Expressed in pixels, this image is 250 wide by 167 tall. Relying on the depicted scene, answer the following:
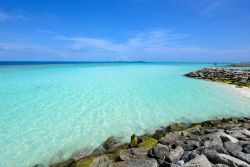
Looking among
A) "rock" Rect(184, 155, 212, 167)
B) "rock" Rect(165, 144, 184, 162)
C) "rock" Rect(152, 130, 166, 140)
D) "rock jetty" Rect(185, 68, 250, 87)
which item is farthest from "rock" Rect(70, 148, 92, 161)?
"rock jetty" Rect(185, 68, 250, 87)

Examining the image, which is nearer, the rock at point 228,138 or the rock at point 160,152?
the rock at point 160,152

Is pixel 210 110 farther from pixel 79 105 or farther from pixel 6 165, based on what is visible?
pixel 6 165

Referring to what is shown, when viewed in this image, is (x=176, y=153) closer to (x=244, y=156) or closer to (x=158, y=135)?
(x=244, y=156)

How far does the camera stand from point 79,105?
11.9 meters

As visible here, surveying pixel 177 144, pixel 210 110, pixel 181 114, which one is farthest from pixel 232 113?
pixel 177 144

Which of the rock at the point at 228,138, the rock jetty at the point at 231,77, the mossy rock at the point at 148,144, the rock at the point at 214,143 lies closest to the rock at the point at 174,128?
the rock at the point at 214,143

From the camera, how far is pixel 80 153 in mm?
6121

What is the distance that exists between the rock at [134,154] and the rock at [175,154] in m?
0.61

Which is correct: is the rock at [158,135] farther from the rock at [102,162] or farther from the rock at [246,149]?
the rock at [246,149]

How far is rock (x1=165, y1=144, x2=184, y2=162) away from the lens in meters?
4.94

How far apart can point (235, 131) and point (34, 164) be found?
6.18 m

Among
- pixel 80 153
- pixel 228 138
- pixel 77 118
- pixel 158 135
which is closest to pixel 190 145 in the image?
pixel 228 138

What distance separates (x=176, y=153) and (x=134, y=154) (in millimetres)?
1074

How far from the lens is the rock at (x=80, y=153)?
5895 mm
